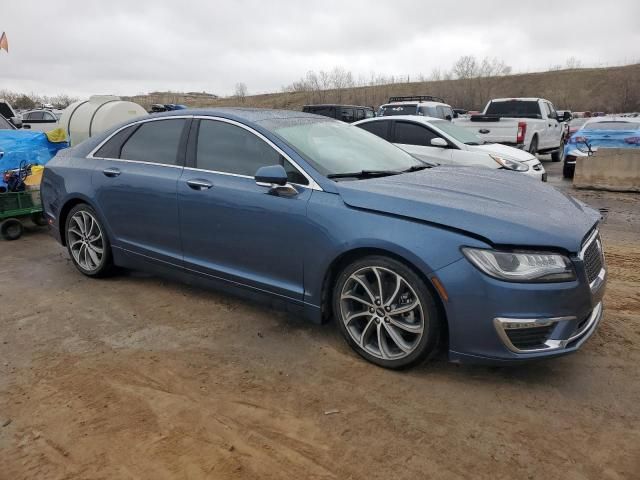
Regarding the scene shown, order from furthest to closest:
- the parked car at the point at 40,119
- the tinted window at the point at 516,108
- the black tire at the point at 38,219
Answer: the parked car at the point at 40,119
the tinted window at the point at 516,108
the black tire at the point at 38,219

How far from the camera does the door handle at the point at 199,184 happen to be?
13.0 feet

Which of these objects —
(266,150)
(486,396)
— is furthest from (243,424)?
(266,150)

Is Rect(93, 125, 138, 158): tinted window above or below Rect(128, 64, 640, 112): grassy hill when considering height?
below

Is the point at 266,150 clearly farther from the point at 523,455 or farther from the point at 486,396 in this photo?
the point at 523,455

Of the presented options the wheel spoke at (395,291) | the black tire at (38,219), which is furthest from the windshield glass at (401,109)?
the wheel spoke at (395,291)

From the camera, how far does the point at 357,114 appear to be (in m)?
21.0

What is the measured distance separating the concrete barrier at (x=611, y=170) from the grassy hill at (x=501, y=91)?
56.3 metres

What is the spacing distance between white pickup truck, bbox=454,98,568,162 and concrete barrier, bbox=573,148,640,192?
245cm

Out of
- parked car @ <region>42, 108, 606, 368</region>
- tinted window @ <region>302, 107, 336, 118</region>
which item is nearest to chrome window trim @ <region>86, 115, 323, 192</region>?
parked car @ <region>42, 108, 606, 368</region>

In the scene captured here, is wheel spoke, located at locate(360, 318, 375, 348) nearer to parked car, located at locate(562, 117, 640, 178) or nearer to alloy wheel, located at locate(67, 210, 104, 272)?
alloy wheel, located at locate(67, 210, 104, 272)

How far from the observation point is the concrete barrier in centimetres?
1018

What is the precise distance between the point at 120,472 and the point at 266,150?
2254mm

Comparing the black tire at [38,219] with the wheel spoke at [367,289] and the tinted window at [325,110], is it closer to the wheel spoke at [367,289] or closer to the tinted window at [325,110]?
the wheel spoke at [367,289]

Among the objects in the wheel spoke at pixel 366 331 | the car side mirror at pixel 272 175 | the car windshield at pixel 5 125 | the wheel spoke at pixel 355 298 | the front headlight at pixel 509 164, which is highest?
the car windshield at pixel 5 125
